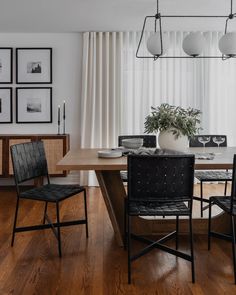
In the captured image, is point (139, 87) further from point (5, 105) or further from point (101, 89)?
point (5, 105)

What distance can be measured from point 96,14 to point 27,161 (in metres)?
2.38

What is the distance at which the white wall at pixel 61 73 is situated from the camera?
529cm

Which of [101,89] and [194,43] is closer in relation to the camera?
[194,43]

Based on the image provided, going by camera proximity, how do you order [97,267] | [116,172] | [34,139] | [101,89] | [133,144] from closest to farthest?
[97,267]
[116,172]
[133,144]
[34,139]
[101,89]

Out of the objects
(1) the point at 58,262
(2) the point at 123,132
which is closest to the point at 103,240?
(1) the point at 58,262

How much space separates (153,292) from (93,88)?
12.0 ft

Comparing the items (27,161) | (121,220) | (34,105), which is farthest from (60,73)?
(121,220)

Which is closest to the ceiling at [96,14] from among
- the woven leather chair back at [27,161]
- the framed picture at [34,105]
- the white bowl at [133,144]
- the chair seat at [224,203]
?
the framed picture at [34,105]

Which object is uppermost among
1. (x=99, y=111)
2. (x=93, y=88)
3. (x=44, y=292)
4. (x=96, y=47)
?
(x=96, y=47)

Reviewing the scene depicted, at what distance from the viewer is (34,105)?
532 centimetres

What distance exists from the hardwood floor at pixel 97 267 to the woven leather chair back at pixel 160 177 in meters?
0.53

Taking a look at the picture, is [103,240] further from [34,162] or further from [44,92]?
[44,92]

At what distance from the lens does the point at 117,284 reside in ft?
7.14

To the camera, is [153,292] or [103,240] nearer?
[153,292]
